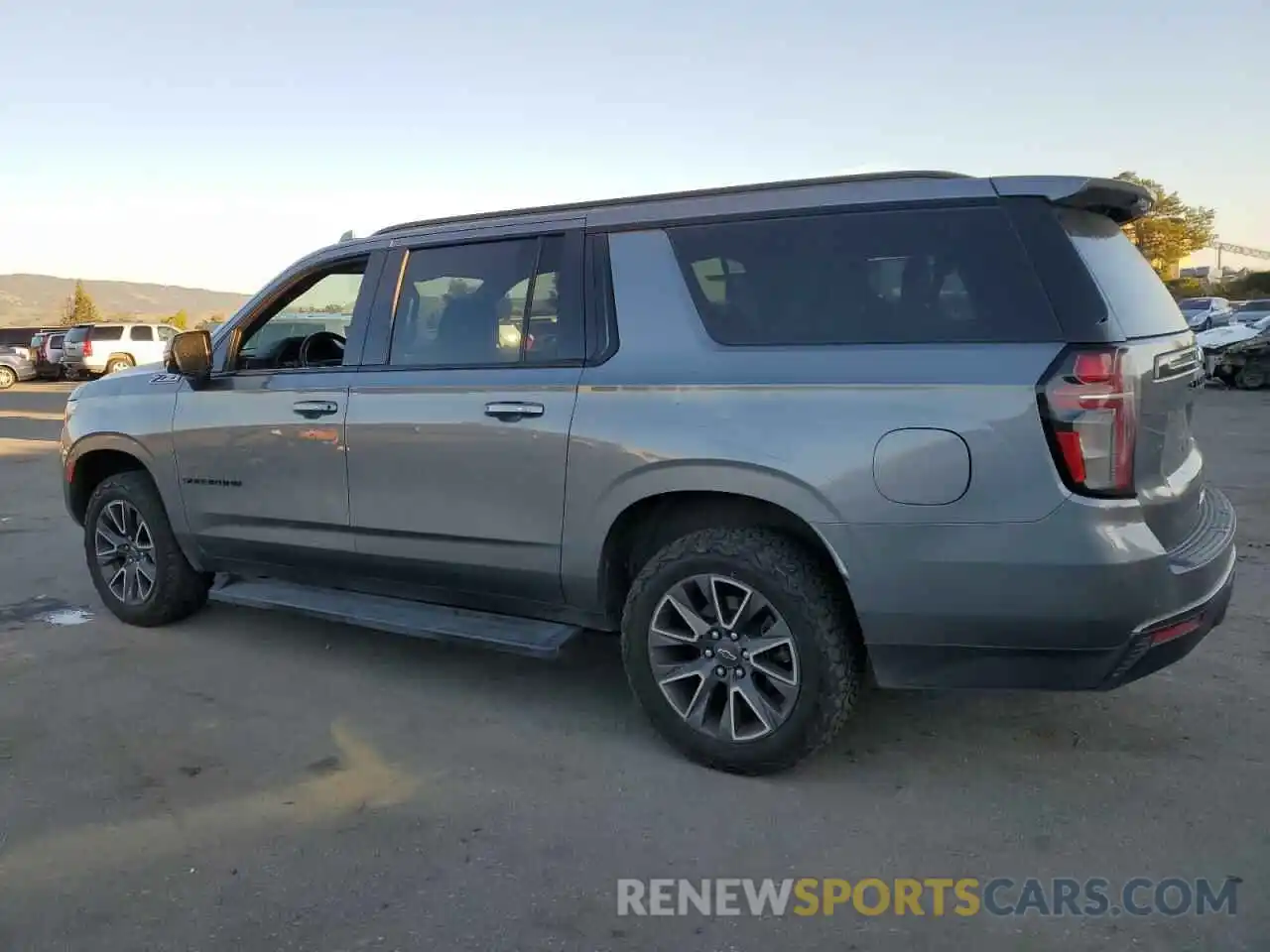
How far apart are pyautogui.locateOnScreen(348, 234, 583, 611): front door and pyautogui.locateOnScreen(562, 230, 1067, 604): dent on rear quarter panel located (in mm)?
182

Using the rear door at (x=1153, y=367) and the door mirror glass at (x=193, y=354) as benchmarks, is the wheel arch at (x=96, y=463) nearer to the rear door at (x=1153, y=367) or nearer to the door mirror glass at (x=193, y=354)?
the door mirror glass at (x=193, y=354)

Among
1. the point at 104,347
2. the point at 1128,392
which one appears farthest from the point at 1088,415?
the point at 104,347

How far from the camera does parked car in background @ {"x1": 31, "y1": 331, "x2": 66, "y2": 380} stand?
29.5 metres

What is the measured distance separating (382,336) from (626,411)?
139 cm

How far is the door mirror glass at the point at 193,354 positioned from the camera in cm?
481

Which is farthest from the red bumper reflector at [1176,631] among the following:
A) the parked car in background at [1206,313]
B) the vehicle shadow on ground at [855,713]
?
the parked car in background at [1206,313]

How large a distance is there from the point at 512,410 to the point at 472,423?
198 mm

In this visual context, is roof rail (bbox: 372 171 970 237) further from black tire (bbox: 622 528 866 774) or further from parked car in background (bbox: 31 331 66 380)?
parked car in background (bbox: 31 331 66 380)

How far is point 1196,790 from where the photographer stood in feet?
11.0

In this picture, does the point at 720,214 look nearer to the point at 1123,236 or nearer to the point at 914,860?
the point at 1123,236

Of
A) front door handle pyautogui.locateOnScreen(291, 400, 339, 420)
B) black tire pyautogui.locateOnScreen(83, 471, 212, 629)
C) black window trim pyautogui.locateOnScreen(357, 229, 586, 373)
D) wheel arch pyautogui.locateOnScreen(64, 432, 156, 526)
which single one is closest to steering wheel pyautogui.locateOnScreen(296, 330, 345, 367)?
front door handle pyautogui.locateOnScreen(291, 400, 339, 420)

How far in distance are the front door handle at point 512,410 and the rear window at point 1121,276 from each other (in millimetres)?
1923

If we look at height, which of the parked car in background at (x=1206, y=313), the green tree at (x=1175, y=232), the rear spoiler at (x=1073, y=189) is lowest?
the rear spoiler at (x=1073, y=189)

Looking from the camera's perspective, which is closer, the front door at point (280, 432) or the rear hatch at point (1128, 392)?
the rear hatch at point (1128, 392)
